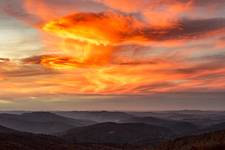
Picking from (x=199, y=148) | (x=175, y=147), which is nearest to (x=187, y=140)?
(x=175, y=147)

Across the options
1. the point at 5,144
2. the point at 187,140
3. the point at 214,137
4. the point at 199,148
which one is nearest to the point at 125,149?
the point at 5,144

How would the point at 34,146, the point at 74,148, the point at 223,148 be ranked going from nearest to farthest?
the point at 223,148
the point at 34,146
the point at 74,148

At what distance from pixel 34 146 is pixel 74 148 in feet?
51.7

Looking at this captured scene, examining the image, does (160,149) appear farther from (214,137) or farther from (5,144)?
(5,144)

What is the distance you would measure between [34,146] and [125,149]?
34.4 meters

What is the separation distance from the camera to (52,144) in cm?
13700

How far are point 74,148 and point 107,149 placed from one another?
10.8 metres

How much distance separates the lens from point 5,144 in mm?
114312

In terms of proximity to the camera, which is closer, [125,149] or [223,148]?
[223,148]

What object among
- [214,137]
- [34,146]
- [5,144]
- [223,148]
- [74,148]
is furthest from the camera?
[74,148]

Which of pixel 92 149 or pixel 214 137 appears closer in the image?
pixel 214 137

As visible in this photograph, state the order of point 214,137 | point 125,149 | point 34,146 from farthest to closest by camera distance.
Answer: point 125,149 < point 34,146 < point 214,137

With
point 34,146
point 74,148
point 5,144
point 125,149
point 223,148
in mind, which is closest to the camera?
point 223,148

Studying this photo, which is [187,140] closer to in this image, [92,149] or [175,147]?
[175,147]
